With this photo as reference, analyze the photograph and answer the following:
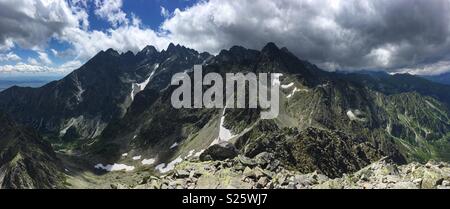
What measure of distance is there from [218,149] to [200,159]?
1314 cm
